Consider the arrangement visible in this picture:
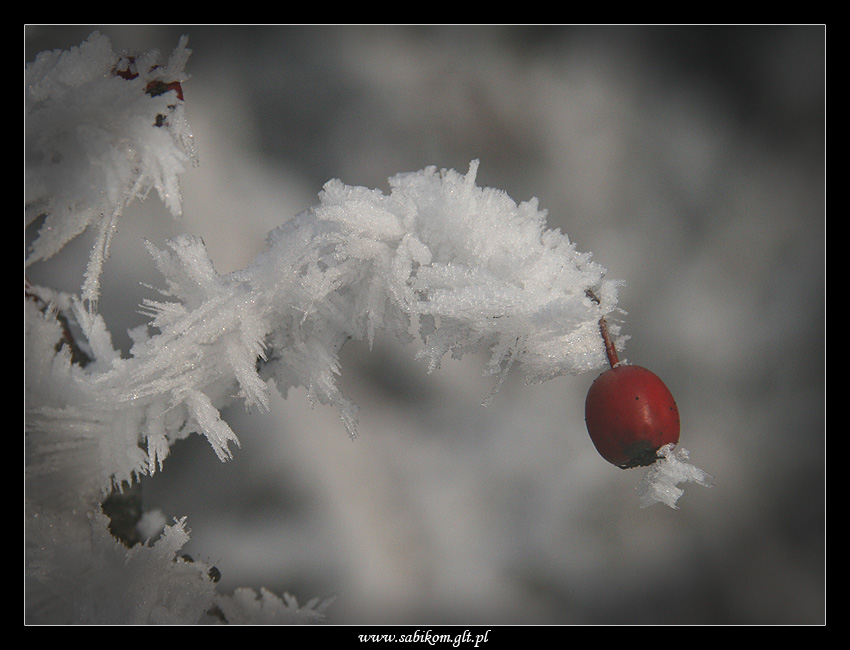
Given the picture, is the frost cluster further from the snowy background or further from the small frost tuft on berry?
the snowy background

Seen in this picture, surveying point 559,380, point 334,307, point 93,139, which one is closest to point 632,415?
point 334,307

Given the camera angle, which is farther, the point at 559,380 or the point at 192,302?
the point at 559,380

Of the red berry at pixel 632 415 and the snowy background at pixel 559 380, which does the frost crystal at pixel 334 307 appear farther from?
the snowy background at pixel 559 380

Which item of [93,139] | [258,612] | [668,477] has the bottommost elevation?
[258,612]

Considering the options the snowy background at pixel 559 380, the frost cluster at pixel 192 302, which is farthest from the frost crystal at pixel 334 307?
the snowy background at pixel 559 380

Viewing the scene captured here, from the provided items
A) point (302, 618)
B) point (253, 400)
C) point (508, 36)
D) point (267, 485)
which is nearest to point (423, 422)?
point (267, 485)

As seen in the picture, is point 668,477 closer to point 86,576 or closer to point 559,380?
point 86,576
